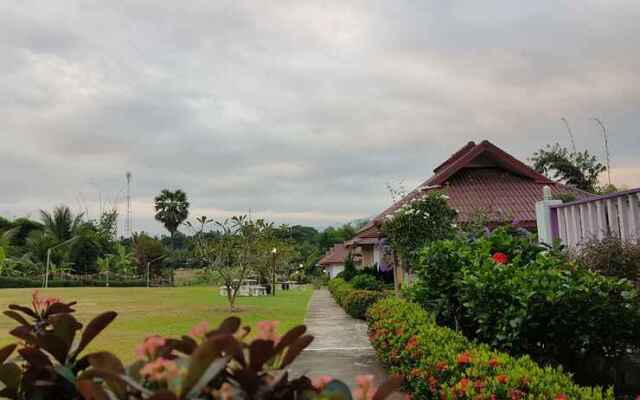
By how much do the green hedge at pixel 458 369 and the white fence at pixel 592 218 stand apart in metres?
2.23

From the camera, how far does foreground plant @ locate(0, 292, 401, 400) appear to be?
35.9 inches

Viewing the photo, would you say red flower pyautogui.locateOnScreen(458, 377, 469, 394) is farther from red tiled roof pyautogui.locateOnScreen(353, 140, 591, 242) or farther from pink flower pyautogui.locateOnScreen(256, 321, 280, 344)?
red tiled roof pyautogui.locateOnScreen(353, 140, 591, 242)

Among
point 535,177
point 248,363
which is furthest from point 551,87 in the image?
point 248,363

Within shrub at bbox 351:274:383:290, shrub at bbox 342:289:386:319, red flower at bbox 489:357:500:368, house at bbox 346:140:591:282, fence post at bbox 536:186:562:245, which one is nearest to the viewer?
red flower at bbox 489:357:500:368

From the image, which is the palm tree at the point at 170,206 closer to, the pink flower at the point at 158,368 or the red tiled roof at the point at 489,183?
the red tiled roof at the point at 489,183

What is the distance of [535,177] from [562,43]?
514cm

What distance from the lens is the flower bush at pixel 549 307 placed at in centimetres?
492

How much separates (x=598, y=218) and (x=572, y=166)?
2072 centimetres

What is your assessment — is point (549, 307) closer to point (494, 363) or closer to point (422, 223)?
point (494, 363)

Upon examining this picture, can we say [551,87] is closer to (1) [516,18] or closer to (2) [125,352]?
(1) [516,18]

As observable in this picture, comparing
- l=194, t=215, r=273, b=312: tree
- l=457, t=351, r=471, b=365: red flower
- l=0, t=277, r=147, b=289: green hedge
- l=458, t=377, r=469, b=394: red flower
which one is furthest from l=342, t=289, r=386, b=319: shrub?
l=0, t=277, r=147, b=289: green hedge

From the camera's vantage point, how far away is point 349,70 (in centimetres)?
1406

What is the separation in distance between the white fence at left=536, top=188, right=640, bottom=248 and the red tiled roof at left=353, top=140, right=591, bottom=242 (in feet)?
22.0

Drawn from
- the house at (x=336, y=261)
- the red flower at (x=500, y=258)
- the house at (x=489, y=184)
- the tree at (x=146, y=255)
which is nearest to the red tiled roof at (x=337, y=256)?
the house at (x=336, y=261)
